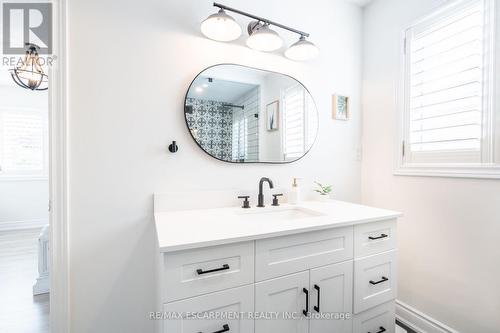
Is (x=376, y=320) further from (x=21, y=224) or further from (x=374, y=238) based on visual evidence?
(x=21, y=224)

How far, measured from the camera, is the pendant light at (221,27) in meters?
1.34

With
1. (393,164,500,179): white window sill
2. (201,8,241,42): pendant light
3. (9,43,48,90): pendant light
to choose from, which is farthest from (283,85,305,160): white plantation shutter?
(9,43,48,90): pendant light

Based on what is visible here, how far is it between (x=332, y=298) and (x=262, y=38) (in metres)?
1.61

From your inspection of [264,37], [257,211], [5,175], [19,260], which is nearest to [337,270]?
[257,211]

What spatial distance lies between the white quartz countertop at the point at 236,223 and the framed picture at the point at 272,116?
0.59 m

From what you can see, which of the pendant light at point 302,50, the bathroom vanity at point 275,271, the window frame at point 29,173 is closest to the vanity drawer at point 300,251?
the bathroom vanity at point 275,271

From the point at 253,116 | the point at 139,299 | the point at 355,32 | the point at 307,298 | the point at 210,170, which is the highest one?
the point at 355,32

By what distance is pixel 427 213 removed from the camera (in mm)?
1600

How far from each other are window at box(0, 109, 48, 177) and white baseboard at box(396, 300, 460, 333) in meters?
5.72

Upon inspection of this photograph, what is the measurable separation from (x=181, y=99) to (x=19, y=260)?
10.3 feet

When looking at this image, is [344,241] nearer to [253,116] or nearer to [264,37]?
[253,116]

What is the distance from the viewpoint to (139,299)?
133 cm

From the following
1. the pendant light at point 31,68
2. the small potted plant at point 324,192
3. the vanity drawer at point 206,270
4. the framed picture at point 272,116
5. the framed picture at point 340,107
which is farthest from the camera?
the framed picture at point 340,107

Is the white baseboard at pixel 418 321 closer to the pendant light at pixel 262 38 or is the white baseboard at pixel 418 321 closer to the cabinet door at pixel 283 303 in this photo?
the cabinet door at pixel 283 303
